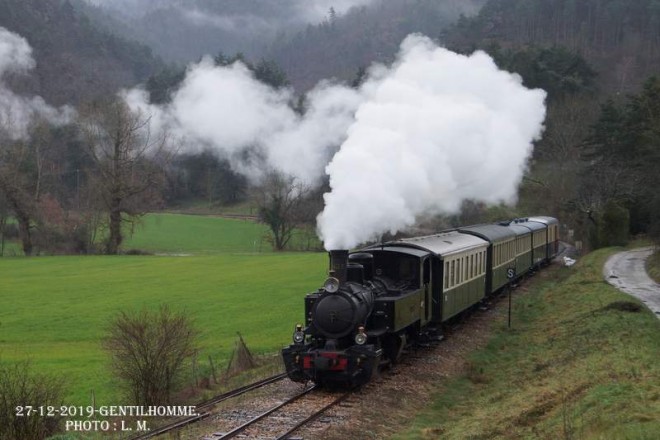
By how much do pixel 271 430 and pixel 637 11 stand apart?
111 meters

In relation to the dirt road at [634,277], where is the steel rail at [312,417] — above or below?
below

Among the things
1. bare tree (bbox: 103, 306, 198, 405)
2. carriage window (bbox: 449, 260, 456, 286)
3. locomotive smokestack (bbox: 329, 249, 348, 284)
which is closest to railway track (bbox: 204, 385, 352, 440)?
locomotive smokestack (bbox: 329, 249, 348, 284)

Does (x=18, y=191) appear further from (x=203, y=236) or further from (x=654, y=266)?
(x=654, y=266)

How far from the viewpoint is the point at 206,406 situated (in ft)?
43.3

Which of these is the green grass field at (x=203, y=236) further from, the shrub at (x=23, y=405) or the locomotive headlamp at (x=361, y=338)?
the shrub at (x=23, y=405)

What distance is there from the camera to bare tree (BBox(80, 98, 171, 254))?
5631 cm

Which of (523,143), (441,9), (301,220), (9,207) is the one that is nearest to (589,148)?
(301,220)

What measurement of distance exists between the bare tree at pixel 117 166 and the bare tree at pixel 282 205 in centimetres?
914

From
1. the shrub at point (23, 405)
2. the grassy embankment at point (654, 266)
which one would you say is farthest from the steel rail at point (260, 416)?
the grassy embankment at point (654, 266)

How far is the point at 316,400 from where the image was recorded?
1270 cm

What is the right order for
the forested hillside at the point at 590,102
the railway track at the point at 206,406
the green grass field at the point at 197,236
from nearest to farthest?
1. the railway track at the point at 206,406
2. the forested hillside at the point at 590,102
3. the green grass field at the point at 197,236

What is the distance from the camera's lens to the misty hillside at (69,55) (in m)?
105

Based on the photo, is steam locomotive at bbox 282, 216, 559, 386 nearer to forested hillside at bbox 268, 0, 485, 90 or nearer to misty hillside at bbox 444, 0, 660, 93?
misty hillside at bbox 444, 0, 660, 93

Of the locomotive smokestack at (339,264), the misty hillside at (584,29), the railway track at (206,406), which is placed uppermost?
the misty hillside at (584,29)
